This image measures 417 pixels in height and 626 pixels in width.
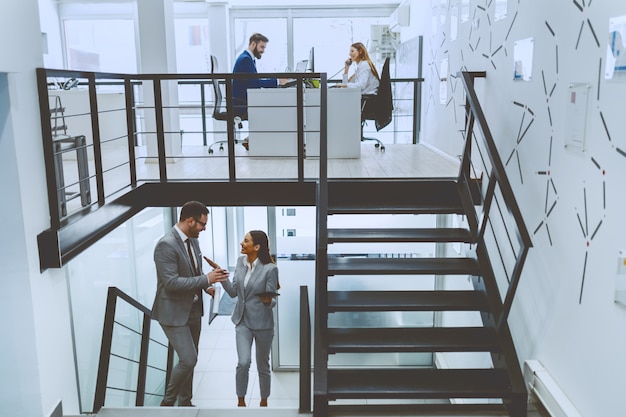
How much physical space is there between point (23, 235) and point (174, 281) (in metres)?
1.25

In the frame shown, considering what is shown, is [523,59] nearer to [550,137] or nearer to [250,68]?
[550,137]

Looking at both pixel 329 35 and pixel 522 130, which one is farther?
pixel 329 35

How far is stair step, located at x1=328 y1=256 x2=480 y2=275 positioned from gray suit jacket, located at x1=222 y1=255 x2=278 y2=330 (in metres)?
0.60

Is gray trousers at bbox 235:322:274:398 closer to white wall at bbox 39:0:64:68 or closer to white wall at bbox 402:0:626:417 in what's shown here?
white wall at bbox 402:0:626:417

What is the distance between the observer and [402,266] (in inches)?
165

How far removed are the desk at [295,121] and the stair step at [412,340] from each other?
103 inches

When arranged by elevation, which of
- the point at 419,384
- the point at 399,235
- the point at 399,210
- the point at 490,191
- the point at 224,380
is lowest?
the point at 224,380

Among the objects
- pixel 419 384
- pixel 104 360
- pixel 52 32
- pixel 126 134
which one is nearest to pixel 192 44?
pixel 52 32

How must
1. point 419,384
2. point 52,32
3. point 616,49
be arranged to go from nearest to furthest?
point 616,49
point 419,384
point 52,32

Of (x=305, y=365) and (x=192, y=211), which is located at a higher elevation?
(x=192, y=211)

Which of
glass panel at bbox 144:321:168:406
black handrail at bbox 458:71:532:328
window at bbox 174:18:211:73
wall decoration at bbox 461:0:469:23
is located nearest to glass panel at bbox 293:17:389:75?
window at bbox 174:18:211:73

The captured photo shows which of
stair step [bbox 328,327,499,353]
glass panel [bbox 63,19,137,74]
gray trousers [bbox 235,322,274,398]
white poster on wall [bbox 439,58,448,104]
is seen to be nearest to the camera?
stair step [bbox 328,327,499,353]

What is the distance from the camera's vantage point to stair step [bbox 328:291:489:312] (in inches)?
157

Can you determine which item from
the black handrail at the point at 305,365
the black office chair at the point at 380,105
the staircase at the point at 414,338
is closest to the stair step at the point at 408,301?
the staircase at the point at 414,338
